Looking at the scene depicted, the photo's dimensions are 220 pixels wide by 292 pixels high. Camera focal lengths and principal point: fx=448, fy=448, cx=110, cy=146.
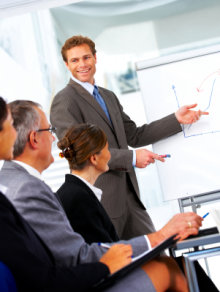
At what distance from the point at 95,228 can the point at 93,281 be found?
1.34 feet

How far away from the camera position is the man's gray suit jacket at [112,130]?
2352 millimetres

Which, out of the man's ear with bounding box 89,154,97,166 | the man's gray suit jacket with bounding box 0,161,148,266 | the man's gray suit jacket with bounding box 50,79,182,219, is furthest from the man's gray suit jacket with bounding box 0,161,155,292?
the man's gray suit jacket with bounding box 50,79,182,219

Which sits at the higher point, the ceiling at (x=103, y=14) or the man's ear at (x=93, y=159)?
the ceiling at (x=103, y=14)

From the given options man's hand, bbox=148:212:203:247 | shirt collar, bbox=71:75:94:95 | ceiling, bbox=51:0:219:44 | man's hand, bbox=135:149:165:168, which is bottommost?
man's hand, bbox=148:212:203:247

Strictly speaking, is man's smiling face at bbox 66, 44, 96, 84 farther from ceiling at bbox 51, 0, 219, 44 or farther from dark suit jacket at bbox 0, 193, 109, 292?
ceiling at bbox 51, 0, 219, 44

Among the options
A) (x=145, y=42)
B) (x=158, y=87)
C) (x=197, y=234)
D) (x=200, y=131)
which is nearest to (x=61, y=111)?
(x=158, y=87)

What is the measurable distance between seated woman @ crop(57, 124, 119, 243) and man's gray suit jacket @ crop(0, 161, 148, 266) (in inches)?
7.8

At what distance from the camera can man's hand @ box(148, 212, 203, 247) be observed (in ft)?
4.81

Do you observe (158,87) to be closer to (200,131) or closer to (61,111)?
(200,131)

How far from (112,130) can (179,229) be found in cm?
108

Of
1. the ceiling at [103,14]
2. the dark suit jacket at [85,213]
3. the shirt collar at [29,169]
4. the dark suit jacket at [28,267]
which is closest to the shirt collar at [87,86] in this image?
the dark suit jacket at [85,213]

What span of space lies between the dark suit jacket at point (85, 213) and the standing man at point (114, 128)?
0.71 m

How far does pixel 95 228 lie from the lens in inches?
60.7

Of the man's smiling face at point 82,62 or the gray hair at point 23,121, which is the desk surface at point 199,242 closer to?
the gray hair at point 23,121
